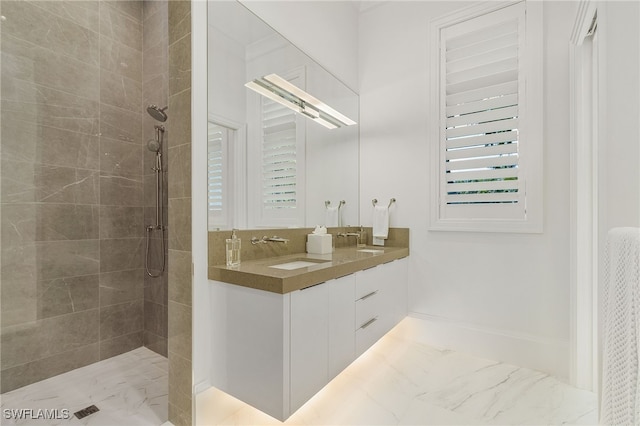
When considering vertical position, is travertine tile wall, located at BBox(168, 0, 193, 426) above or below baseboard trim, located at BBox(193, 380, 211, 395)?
above

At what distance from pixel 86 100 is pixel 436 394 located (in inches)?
125

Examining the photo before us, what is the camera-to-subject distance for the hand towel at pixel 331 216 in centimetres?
257

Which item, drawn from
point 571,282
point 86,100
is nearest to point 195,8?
point 86,100

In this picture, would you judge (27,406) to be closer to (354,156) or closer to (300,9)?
(354,156)

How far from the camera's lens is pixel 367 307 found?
1.98m

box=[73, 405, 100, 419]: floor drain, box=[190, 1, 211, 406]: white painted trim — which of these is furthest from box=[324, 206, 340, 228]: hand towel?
box=[73, 405, 100, 419]: floor drain

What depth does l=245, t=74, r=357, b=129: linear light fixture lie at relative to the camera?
76.4 inches

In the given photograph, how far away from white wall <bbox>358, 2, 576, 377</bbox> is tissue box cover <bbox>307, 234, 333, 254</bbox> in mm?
809

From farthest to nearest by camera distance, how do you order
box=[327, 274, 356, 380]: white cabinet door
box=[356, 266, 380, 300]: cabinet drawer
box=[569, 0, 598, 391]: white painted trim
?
box=[356, 266, 380, 300]: cabinet drawer, box=[569, 0, 598, 391]: white painted trim, box=[327, 274, 356, 380]: white cabinet door

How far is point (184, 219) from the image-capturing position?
5.08ft

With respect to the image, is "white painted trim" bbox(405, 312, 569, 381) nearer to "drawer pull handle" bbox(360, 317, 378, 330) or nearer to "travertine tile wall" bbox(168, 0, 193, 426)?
"drawer pull handle" bbox(360, 317, 378, 330)

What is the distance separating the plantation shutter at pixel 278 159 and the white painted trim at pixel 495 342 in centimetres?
156

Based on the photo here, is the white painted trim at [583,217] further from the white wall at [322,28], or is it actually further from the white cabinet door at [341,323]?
the white wall at [322,28]

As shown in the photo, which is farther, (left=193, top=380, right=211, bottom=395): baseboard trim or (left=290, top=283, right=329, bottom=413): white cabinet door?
(left=193, top=380, right=211, bottom=395): baseboard trim
